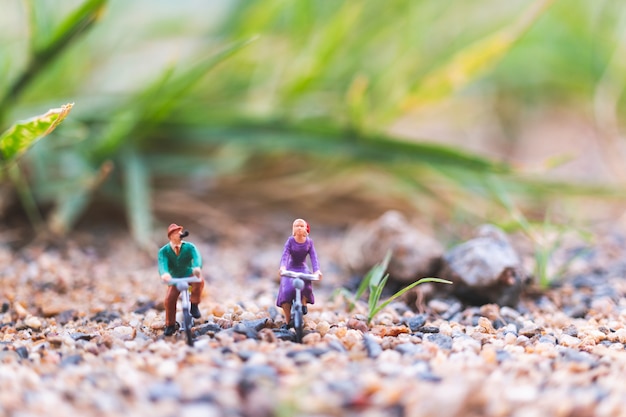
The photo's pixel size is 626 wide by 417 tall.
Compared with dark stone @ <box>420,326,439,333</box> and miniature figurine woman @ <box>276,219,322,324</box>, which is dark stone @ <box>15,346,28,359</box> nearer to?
miniature figurine woman @ <box>276,219,322,324</box>

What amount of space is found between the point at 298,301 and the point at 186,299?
4.9 inches

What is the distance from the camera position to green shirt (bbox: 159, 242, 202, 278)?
0.76 m

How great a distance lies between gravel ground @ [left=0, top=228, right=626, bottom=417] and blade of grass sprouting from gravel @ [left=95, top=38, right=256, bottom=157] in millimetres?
235

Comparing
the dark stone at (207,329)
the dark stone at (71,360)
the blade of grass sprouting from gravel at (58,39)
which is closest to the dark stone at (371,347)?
the dark stone at (207,329)

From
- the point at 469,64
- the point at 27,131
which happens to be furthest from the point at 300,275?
the point at 469,64

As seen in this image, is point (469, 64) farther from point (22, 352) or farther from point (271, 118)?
point (22, 352)

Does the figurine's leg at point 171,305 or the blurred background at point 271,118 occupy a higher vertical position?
the blurred background at point 271,118

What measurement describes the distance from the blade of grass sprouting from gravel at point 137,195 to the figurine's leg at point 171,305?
341 mm

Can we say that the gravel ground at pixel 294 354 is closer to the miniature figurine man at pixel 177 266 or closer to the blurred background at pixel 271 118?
the miniature figurine man at pixel 177 266

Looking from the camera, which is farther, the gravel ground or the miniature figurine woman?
the miniature figurine woman

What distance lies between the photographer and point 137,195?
45.1 inches

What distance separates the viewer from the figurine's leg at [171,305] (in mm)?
752

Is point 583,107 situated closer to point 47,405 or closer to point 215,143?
point 215,143

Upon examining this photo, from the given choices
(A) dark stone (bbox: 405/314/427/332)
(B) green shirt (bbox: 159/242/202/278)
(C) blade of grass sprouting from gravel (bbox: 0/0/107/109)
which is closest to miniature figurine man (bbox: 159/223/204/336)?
(B) green shirt (bbox: 159/242/202/278)
